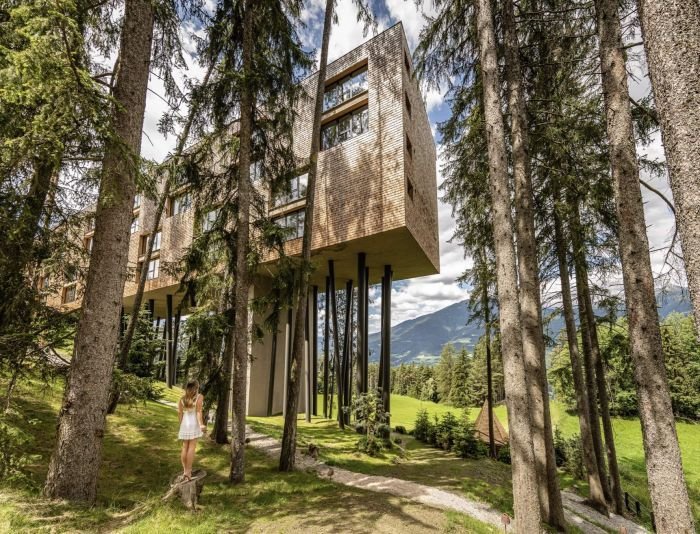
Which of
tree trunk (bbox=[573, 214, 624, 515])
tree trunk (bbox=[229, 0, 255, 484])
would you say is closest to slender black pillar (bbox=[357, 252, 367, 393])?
tree trunk (bbox=[229, 0, 255, 484])

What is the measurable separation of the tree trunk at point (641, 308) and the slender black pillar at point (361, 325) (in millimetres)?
11046

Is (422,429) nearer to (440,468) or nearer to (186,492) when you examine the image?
(440,468)

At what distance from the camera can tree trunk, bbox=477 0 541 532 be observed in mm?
5250

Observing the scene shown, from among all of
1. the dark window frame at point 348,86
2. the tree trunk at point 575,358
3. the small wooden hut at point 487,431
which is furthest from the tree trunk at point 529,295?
the small wooden hut at point 487,431

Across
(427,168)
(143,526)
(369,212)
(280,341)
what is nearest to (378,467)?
(143,526)

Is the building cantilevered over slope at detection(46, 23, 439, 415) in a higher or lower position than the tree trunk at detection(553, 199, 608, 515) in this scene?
higher

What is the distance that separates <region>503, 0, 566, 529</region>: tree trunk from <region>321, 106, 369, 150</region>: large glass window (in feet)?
24.6

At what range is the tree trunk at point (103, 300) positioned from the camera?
4.58m

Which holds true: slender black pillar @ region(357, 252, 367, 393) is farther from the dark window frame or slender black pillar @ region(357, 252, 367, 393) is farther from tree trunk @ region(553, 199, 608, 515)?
tree trunk @ region(553, 199, 608, 515)

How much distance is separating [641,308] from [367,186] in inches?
416

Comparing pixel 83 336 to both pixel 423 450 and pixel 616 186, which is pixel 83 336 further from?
pixel 423 450

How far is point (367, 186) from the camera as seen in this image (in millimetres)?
13844

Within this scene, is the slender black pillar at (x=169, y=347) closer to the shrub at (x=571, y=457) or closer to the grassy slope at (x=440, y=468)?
the grassy slope at (x=440, y=468)

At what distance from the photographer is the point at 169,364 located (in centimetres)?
2422
